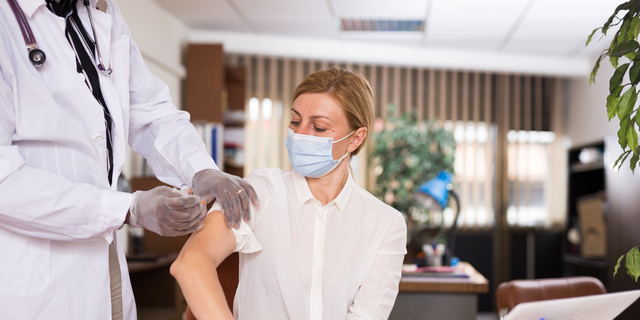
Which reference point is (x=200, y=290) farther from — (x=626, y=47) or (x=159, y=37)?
(x=159, y=37)

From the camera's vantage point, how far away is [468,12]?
4016 mm

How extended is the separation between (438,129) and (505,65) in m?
1.13

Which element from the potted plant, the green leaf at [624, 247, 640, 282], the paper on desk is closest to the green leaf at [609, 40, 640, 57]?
the potted plant

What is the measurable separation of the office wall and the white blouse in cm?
386

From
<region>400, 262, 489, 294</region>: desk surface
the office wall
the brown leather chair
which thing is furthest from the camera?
the office wall

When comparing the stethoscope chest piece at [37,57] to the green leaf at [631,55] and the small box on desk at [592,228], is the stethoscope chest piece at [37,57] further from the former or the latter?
the small box on desk at [592,228]

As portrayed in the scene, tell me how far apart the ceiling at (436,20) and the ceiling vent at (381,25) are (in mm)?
62

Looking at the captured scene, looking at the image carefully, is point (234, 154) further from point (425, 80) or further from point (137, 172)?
point (425, 80)

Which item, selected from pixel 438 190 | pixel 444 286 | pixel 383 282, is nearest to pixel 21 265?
pixel 383 282

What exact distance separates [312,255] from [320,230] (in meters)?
0.08

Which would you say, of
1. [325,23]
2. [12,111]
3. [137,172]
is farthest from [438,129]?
[12,111]

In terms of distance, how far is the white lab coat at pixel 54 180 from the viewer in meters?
0.86

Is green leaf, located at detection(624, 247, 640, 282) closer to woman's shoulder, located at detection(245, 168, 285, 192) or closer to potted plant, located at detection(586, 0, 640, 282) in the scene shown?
potted plant, located at detection(586, 0, 640, 282)

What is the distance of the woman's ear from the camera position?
159 centimetres
